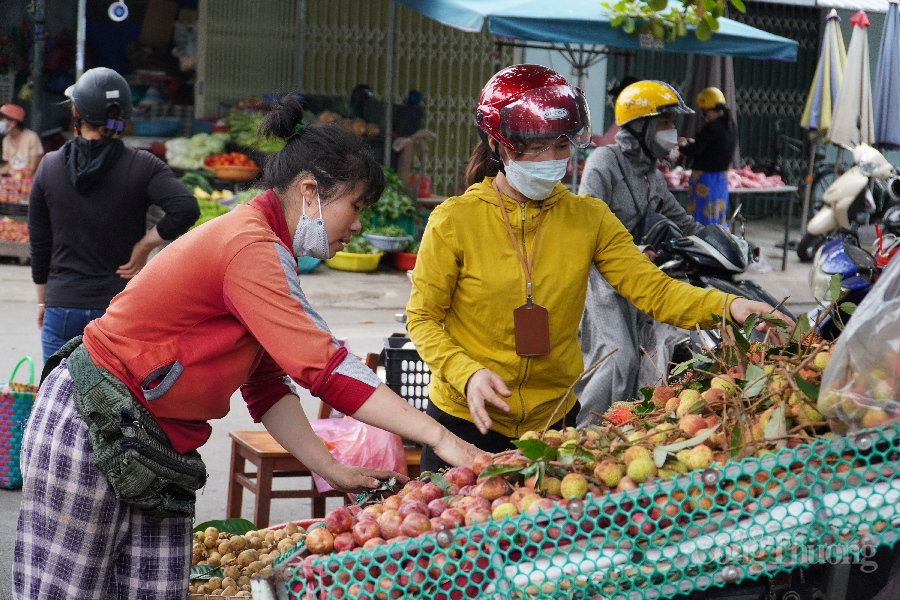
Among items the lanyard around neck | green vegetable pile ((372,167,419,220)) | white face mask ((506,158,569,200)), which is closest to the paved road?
green vegetable pile ((372,167,419,220))

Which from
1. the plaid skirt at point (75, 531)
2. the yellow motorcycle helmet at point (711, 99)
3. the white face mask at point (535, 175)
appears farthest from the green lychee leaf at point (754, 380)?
the yellow motorcycle helmet at point (711, 99)

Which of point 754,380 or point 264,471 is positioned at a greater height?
point 754,380

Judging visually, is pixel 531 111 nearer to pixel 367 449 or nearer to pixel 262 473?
pixel 367 449

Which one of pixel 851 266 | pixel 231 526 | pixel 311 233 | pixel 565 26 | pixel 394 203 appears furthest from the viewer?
pixel 394 203

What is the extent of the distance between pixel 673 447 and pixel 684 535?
0.24m

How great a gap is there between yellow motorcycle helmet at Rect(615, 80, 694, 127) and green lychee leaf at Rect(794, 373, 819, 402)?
3.09 metres

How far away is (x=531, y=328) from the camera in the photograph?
2.80 metres

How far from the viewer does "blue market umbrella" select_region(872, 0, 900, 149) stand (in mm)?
10523

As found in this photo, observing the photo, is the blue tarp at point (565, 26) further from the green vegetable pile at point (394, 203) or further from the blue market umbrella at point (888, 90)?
the blue market umbrella at point (888, 90)

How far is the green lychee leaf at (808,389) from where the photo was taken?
1905 millimetres

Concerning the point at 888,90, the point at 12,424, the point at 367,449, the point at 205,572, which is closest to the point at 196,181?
the point at 12,424

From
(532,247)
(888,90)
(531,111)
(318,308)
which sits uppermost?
(888,90)

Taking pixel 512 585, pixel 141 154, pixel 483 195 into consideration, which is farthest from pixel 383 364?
pixel 512 585

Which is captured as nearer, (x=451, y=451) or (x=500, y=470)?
(x=500, y=470)
